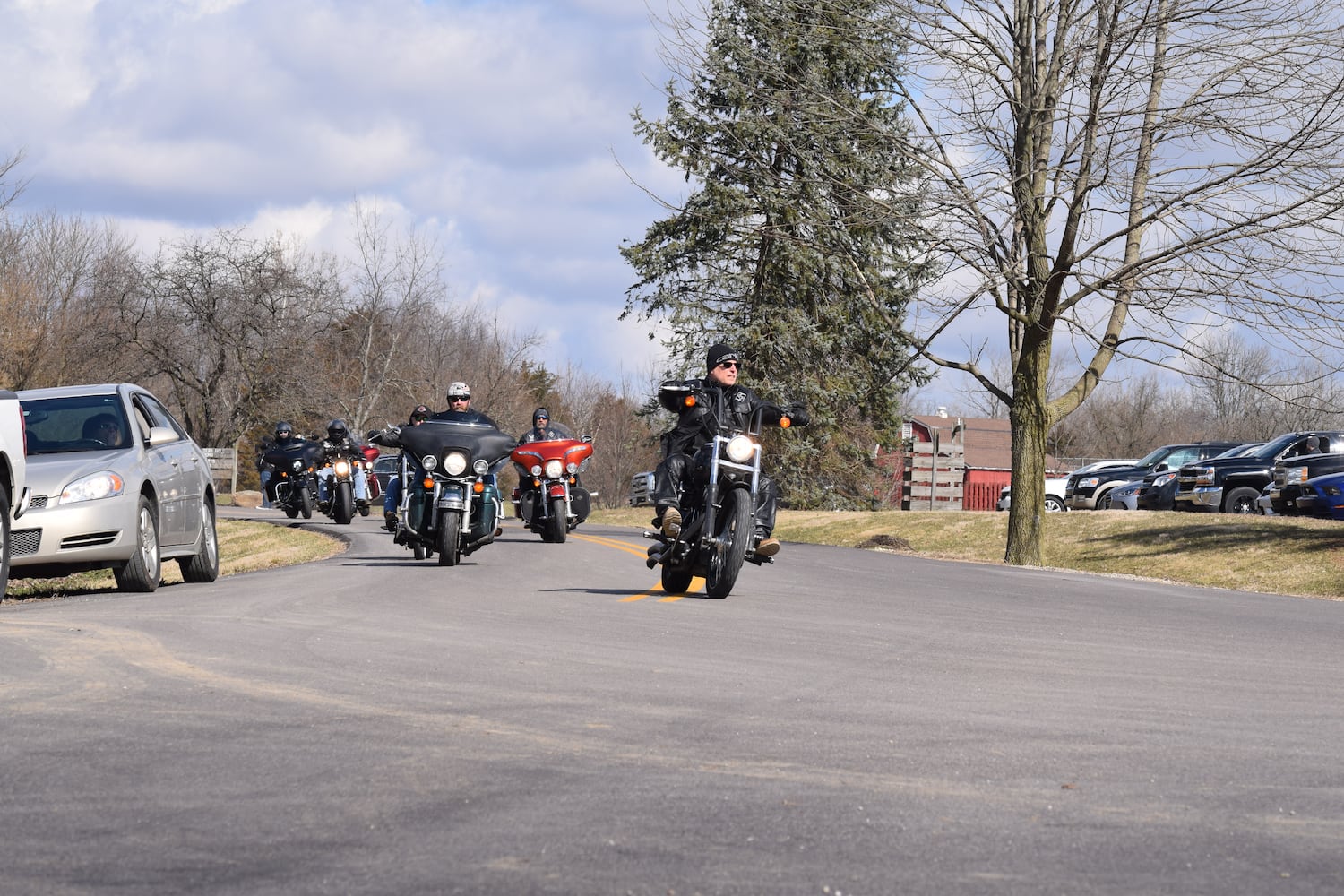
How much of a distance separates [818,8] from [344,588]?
15.6 metres

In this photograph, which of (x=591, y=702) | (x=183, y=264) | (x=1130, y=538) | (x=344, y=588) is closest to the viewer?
(x=591, y=702)

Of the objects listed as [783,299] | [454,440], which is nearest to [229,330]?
[783,299]

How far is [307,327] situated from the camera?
60.7 metres

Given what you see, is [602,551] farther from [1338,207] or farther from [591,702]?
[591,702]

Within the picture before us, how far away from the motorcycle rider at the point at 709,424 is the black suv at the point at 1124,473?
3287 centimetres

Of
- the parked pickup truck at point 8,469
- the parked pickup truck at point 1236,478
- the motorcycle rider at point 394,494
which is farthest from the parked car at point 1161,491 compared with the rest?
the parked pickup truck at point 8,469

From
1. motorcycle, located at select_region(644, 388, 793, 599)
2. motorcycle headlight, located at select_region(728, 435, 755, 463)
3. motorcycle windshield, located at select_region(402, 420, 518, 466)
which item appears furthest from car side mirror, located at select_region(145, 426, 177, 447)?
motorcycle headlight, located at select_region(728, 435, 755, 463)

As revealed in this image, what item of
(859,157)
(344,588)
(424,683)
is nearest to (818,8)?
(859,157)

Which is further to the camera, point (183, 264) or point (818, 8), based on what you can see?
point (183, 264)

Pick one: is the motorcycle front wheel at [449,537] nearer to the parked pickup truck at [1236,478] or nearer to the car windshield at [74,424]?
the car windshield at [74,424]

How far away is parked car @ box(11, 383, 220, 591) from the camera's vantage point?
11734 mm

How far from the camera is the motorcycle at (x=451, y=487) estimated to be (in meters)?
16.0

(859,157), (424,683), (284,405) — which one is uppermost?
(859,157)

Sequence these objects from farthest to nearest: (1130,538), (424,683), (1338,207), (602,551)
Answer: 1. (1130,538)
2. (1338,207)
3. (602,551)
4. (424,683)
